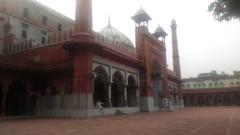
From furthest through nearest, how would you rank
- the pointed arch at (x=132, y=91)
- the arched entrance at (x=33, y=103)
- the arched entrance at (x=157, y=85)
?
the arched entrance at (x=157, y=85)
the pointed arch at (x=132, y=91)
the arched entrance at (x=33, y=103)

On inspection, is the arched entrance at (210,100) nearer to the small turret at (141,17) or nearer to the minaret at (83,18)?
the small turret at (141,17)

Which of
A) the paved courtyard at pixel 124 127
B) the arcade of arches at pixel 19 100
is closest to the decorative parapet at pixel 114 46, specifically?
the arcade of arches at pixel 19 100

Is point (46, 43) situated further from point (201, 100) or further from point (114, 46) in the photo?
point (201, 100)

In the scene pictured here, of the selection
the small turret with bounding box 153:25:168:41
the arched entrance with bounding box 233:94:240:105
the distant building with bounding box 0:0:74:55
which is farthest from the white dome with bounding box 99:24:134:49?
the arched entrance with bounding box 233:94:240:105

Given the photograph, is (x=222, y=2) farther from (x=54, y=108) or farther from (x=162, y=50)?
(x=162, y=50)

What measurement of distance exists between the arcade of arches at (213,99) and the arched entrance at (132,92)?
34165 mm

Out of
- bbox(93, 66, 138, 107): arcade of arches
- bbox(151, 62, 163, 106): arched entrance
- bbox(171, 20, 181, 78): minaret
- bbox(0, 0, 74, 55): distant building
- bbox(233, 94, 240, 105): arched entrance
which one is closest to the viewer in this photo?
bbox(93, 66, 138, 107): arcade of arches

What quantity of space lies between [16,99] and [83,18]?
9677 mm

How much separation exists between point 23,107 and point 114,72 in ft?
28.3

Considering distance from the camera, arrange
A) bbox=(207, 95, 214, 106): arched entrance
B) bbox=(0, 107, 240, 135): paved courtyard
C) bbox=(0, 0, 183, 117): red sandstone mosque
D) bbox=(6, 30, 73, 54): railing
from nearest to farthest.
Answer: bbox=(0, 107, 240, 135): paved courtyard
bbox=(0, 0, 183, 117): red sandstone mosque
bbox=(6, 30, 73, 54): railing
bbox=(207, 95, 214, 106): arched entrance

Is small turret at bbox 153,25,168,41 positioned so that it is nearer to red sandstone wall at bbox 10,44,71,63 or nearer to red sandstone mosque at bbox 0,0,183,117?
red sandstone mosque at bbox 0,0,183,117

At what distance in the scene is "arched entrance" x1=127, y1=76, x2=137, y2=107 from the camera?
28.0 m

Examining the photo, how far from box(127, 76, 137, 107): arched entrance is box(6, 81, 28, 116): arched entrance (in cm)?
1093

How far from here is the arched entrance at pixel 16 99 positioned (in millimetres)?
→ 22156
